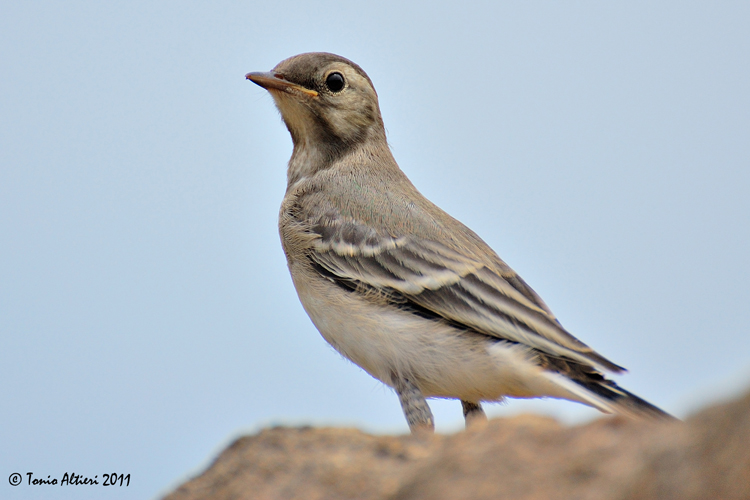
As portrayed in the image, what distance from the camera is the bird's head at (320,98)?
895cm

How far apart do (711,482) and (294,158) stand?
22.5ft

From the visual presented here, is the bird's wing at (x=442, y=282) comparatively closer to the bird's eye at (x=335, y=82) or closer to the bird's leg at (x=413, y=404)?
the bird's leg at (x=413, y=404)

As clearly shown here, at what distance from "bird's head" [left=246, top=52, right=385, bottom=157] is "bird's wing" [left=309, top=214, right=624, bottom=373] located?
57.5 inches

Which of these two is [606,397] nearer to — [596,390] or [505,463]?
[596,390]

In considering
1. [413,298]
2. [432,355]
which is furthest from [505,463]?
[413,298]

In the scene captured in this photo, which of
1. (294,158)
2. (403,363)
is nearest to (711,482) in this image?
(403,363)

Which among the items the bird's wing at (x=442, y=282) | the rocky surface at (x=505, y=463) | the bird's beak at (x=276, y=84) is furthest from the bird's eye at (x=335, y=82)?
the rocky surface at (x=505, y=463)

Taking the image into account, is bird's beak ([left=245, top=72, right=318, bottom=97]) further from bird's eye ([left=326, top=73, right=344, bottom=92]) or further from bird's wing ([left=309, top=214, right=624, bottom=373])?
bird's wing ([left=309, top=214, right=624, bottom=373])

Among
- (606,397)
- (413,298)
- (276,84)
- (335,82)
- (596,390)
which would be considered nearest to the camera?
(606,397)

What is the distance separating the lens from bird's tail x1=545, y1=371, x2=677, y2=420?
5.80m

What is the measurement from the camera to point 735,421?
336 cm

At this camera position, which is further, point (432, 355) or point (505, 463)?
point (432, 355)

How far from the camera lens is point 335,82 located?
9.09 meters

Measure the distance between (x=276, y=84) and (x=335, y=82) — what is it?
27.2 inches
